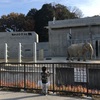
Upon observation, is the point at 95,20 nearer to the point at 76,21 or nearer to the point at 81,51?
the point at 76,21

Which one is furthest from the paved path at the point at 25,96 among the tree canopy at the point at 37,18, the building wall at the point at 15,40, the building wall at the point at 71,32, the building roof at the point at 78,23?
the tree canopy at the point at 37,18

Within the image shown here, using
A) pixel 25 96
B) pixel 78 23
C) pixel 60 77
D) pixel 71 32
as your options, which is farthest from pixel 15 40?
pixel 25 96

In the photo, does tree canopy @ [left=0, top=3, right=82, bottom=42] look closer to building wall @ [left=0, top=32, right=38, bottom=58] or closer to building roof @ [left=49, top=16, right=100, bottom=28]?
building wall @ [left=0, top=32, right=38, bottom=58]

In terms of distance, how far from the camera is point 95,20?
152ft

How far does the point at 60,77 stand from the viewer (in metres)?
14.9

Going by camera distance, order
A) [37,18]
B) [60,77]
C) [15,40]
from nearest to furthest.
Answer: [60,77] → [15,40] → [37,18]

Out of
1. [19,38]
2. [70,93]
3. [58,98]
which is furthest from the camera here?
[19,38]

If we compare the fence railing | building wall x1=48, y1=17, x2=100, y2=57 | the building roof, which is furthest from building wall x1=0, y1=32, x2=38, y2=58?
the fence railing

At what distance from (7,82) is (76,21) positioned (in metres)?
34.3

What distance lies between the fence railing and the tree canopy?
57.0 m

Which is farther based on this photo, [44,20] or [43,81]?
[44,20]

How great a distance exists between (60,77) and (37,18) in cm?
6585

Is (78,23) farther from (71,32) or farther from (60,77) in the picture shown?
(60,77)

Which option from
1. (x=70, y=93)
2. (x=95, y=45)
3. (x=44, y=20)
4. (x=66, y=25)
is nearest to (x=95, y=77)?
(x=70, y=93)
